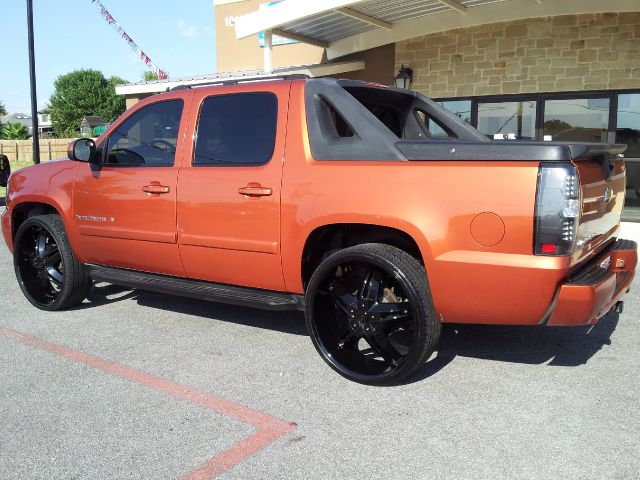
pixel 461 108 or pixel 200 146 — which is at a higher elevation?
pixel 461 108

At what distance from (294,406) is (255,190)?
139cm

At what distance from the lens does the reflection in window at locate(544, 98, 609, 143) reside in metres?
10.1

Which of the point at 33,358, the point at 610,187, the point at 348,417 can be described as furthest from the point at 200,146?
the point at 610,187

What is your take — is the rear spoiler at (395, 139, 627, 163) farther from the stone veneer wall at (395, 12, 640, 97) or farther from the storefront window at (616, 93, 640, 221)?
the stone veneer wall at (395, 12, 640, 97)

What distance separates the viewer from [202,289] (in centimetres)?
420

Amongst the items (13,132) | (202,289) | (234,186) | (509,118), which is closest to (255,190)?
(234,186)

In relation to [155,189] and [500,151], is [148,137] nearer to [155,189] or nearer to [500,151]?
[155,189]

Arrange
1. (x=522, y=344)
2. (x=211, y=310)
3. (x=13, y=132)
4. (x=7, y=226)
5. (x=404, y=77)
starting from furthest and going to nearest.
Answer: (x=13, y=132) → (x=404, y=77) → (x=7, y=226) → (x=211, y=310) → (x=522, y=344)

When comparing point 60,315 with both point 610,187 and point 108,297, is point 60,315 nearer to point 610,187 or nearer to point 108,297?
point 108,297

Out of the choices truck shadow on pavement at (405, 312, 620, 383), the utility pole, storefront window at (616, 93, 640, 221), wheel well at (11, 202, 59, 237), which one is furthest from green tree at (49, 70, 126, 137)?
truck shadow on pavement at (405, 312, 620, 383)

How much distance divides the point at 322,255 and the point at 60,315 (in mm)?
2601

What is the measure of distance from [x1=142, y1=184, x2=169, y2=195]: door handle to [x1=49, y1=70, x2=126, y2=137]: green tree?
71.5 m

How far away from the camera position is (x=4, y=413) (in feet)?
10.6

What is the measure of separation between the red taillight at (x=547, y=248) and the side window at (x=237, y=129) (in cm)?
178
